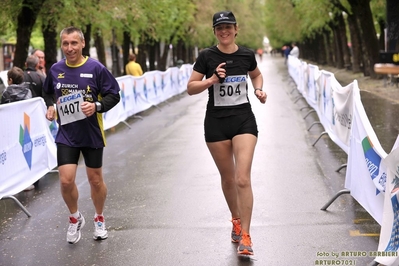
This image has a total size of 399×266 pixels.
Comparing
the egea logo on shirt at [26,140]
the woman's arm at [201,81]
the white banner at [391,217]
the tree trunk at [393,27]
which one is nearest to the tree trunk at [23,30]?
the egea logo on shirt at [26,140]

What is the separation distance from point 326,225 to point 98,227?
7.44 feet

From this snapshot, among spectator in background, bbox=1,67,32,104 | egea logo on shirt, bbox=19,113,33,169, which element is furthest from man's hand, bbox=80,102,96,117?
spectator in background, bbox=1,67,32,104

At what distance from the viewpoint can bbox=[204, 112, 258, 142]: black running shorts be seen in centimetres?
591

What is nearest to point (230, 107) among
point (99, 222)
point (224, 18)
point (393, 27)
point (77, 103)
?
point (224, 18)

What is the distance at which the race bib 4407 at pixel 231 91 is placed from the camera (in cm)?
591

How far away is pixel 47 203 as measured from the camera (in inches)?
336

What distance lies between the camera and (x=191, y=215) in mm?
7508

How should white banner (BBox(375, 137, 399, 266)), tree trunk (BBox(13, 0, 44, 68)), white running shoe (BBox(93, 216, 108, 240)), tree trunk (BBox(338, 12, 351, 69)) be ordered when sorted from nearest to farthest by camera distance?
white banner (BBox(375, 137, 399, 266))
white running shoe (BBox(93, 216, 108, 240))
tree trunk (BBox(13, 0, 44, 68))
tree trunk (BBox(338, 12, 351, 69))

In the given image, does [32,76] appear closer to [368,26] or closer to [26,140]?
[26,140]

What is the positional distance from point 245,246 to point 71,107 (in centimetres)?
201

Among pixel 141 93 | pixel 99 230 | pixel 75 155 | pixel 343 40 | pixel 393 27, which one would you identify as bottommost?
pixel 141 93

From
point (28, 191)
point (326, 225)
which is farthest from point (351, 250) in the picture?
point (28, 191)

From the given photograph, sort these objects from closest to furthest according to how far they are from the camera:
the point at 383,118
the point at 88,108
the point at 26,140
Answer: the point at 88,108, the point at 26,140, the point at 383,118

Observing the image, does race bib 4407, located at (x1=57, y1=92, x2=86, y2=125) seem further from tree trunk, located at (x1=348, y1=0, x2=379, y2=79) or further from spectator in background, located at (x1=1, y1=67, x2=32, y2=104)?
tree trunk, located at (x1=348, y1=0, x2=379, y2=79)
